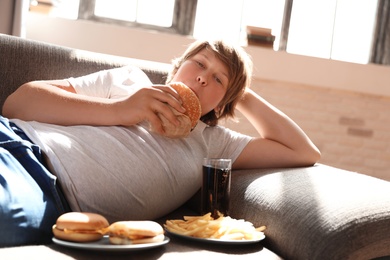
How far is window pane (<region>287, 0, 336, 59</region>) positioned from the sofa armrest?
7.29 ft

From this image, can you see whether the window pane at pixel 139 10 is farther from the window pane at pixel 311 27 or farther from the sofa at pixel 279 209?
the sofa at pixel 279 209

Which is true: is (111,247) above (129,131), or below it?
below

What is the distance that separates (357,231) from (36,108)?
3.14 feet

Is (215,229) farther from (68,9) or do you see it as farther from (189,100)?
(68,9)

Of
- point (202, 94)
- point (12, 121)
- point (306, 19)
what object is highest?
point (306, 19)

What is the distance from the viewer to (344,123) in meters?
3.82

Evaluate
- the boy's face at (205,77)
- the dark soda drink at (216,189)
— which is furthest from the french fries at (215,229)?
the boy's face at (205,77)

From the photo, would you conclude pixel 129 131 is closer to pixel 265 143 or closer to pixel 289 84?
pixel 265 143

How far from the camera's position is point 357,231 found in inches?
54.6

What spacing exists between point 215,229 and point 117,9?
2494 mm

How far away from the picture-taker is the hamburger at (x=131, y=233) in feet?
4.17

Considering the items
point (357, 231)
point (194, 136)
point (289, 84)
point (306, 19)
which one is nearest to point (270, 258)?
point (357, 231)

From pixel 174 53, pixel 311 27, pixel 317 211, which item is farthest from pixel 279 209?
pixel 311 27

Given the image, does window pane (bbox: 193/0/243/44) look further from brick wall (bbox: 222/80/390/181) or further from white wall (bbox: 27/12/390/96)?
brick wall (bbox: 222/80/390/181)
